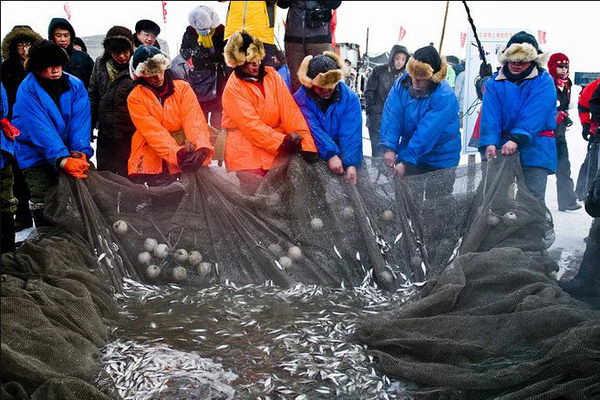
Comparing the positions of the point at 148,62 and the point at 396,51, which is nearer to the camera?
the point at 148,62

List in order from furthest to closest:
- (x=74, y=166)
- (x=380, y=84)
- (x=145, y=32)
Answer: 1. (x=380, y=84)
2. (x=145, y=32)
3. (x=74, y=166)

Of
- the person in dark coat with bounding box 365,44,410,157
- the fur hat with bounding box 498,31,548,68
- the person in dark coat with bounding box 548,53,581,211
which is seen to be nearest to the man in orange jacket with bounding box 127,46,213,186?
the fur hat with bounding box 498,31,548,68

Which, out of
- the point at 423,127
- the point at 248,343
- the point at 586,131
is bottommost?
the point at 248,343

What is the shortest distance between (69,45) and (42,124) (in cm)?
236

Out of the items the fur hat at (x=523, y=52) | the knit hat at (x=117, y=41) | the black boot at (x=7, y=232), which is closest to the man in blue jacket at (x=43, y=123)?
the black boot at (x=7, y=232)

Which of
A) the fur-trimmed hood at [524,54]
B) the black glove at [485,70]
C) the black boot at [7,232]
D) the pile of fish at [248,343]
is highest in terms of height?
the fur-trimmed hood at [524,54]

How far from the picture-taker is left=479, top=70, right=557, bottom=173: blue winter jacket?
5934 millimetres

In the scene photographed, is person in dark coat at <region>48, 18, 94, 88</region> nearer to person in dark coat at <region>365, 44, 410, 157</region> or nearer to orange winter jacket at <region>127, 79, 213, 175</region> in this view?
orange winter jacket at <region>127, 79, 213, 175</region>

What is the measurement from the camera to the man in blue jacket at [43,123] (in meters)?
5.60

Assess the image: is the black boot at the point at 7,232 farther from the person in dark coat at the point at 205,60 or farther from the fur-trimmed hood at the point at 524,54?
the fur-trimmed hood at the point at 524,54

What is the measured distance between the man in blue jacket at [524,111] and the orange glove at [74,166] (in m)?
3.78

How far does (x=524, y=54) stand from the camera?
587cm

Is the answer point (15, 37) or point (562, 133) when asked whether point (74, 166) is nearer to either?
point (15, 37)

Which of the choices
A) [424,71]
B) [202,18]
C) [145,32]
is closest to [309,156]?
[424,71]
